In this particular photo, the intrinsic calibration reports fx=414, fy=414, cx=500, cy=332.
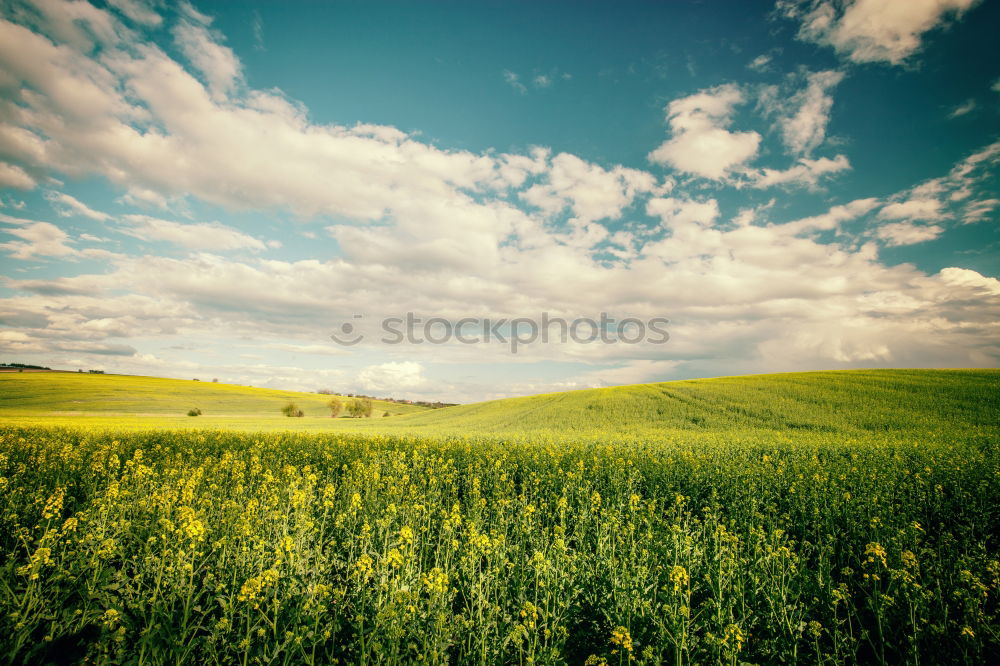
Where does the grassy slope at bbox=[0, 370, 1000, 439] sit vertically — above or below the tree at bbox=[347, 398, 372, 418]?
above

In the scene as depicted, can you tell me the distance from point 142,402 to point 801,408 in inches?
3718

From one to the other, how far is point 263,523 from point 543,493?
655 centimetres

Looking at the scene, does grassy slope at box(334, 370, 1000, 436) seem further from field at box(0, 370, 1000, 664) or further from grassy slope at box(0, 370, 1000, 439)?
field at box(0, 370, 1000, 664)

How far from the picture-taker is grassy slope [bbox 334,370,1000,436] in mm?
29016

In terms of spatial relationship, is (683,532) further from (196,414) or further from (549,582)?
(196,414)

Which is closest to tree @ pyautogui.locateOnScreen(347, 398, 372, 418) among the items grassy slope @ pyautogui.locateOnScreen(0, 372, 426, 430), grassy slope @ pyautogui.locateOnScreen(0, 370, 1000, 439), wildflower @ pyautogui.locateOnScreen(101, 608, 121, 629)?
grassy slope @ pyautogui.locateOnScreen(0, 372, 426, 430)

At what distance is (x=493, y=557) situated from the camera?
6.29 meters

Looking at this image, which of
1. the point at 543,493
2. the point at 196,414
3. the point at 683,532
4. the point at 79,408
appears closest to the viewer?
the point at 683,532

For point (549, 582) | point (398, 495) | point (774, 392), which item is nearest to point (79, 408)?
point (398, 495)

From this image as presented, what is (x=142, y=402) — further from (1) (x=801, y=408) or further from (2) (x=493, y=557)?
(1) (x=801, y=408)

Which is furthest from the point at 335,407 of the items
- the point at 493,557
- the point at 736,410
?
the point at 493,557

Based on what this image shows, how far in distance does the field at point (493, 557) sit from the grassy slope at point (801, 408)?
43.6ft

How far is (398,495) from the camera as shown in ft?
29.9

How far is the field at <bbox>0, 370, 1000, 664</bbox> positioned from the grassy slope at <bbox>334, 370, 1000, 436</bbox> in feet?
43.6
